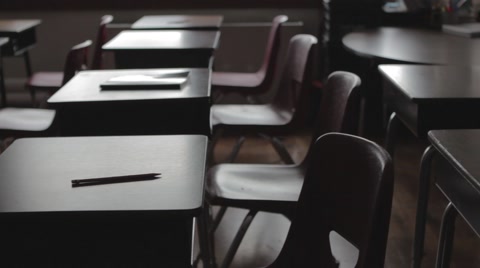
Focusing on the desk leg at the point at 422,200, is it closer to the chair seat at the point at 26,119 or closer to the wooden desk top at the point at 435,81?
the wooden desk top at the point at 435,81

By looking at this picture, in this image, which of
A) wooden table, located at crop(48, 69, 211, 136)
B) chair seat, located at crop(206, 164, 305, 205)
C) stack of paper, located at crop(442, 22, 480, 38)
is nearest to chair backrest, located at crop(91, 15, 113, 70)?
wooden table, located at crop(48, 69, 211, 136)

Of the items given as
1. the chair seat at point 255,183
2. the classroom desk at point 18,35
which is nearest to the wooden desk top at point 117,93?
the chair seat at point 255,183

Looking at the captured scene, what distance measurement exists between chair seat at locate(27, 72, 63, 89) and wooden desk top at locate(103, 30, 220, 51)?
573 mm

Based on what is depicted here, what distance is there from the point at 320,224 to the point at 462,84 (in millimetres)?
973

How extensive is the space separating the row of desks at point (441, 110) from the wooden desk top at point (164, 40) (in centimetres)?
75

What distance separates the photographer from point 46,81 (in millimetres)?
3984

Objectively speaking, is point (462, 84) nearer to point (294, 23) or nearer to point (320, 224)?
point (320, 224)

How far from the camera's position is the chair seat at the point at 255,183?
2.13 metres

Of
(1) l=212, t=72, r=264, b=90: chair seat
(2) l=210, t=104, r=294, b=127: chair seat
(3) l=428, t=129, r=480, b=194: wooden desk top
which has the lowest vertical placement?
(1) l=212, t=72, r=264, b=90: chair seat

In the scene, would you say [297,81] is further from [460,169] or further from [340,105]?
[460,169]

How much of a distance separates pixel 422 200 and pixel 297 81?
40.1 inches

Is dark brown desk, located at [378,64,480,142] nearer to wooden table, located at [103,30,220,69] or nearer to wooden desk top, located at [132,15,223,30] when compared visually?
wooden table, located at [103,30,220,69]

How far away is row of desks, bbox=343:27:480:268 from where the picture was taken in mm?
1479

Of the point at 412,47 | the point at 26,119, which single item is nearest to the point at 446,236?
the point at 412,47
